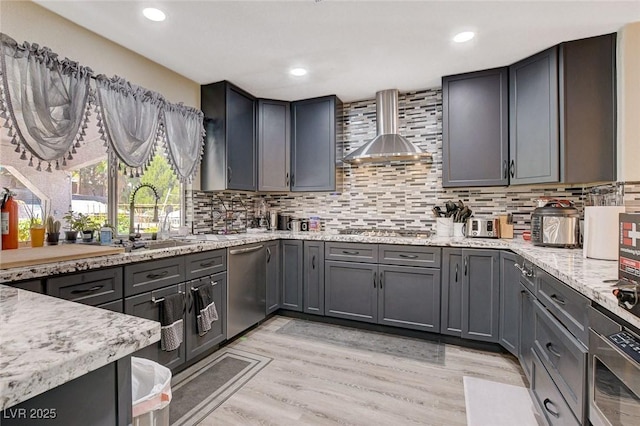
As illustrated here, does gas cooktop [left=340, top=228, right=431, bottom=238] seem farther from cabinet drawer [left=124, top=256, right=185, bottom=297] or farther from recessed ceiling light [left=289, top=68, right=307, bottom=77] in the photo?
cabinet drawer [left=124, top=256, right=185, bottom=297]

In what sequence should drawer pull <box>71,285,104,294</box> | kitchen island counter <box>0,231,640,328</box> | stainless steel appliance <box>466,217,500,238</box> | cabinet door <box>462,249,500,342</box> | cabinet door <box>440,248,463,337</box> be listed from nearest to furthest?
kitchen island counter <box>0,231,640,328</box> < drawer pull <box>71,285,104,294</box> < cabinet door <box>462,249,500,342</box> < cabinet door <box>440,248,463,337</box> < stainless steel appliance <box>466,217,500,238</box>

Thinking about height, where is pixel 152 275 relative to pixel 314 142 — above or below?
below

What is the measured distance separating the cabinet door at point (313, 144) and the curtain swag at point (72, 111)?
1.29 m

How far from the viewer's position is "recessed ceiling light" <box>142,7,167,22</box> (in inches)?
79.1

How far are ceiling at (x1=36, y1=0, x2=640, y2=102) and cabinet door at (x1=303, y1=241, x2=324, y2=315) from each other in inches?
66.8

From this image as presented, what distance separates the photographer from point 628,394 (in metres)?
0.94

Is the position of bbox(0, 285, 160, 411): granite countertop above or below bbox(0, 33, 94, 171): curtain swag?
below

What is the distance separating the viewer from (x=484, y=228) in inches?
117

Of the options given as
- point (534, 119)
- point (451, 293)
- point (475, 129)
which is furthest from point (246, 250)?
point (534, 119)

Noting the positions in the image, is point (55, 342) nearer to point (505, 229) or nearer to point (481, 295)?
point (481, 295)

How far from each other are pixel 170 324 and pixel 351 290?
5.39ft

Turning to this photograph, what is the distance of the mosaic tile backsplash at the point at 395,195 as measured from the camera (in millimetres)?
3125

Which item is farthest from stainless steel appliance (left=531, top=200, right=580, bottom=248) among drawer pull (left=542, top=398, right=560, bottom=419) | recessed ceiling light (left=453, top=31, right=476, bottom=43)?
recessed ceiling light (left=453, top=31, right=476, bottom=43)

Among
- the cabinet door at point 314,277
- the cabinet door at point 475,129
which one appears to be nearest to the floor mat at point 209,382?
the cabinet door at point 314,277
